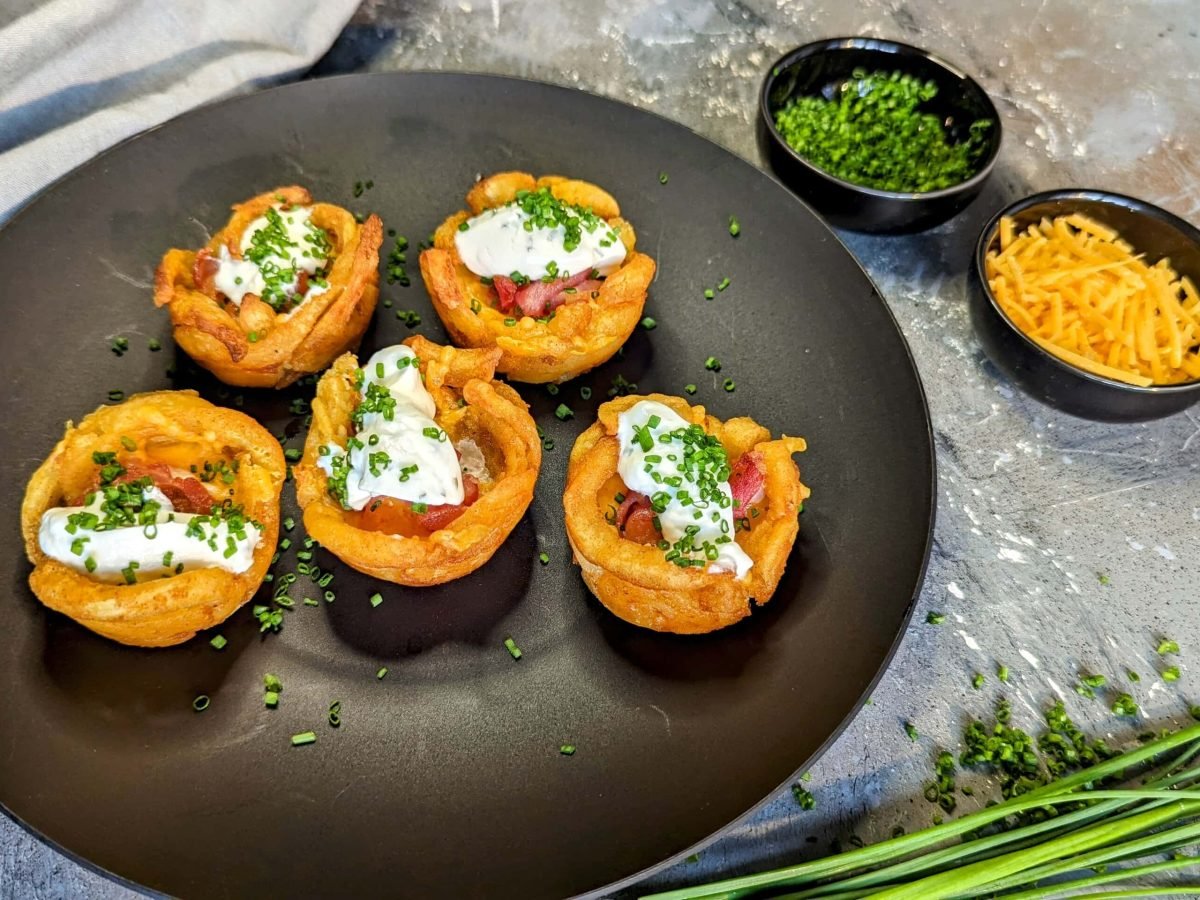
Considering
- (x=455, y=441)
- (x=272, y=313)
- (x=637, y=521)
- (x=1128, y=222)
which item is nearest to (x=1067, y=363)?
(x=1128, y=222)

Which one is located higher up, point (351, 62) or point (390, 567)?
point (351, 62)

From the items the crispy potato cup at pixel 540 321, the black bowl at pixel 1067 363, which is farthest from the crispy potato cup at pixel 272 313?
the black bowl at pixel 1067 363

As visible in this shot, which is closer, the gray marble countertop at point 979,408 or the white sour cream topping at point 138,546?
the white sour cream topping at point 138,546

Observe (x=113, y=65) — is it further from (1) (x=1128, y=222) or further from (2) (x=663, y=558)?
(1) (x=1128, y=222)

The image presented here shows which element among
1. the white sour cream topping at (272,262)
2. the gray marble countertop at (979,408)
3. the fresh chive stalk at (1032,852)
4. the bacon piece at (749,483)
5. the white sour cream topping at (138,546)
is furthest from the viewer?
the white sour cream topping at (272,262)

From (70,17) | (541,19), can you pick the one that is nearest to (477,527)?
(70,17)

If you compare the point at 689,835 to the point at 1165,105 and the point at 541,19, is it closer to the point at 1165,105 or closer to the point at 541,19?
the point at 541,19

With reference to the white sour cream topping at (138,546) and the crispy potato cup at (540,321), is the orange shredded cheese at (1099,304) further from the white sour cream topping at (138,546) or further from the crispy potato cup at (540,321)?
the white sour cream topping at (138,546)

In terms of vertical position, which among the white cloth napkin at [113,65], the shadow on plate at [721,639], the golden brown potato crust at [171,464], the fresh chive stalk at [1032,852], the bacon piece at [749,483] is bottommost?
the fresh chive stalk at [1032,852]

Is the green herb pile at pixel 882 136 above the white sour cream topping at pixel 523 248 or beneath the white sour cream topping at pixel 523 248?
beneath
